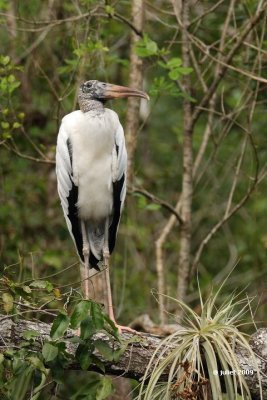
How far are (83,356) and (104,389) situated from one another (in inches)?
7.0

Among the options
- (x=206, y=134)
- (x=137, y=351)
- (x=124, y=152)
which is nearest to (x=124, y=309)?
(x=206, y=134)

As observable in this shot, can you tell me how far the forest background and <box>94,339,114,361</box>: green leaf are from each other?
1.93 meters

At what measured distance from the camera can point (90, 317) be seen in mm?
4578

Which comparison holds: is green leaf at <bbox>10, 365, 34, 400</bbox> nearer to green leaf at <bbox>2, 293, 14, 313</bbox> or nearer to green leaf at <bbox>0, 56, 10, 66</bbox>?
green leaf at <bbox>2, 293, 14, 313</bbox>

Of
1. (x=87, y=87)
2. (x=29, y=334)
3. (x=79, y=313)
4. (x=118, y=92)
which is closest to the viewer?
(x=79, y=313)

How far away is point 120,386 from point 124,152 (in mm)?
1721

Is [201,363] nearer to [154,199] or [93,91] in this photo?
[93,91]

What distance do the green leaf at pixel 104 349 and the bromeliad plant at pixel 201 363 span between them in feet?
0.61

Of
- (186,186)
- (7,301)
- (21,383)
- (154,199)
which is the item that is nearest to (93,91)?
(154,199)

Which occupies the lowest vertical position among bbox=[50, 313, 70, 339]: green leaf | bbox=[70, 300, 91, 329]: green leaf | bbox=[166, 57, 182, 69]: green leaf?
bbox=[50, 313, 70, 339]: green leaf

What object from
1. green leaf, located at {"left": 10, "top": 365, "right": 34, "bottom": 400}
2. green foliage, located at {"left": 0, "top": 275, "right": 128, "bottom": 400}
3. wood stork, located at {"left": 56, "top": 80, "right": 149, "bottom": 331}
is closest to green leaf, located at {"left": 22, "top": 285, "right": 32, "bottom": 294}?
green foliage, located at {"left": 0, "top": 275, "right": 128, "bottom": 400}

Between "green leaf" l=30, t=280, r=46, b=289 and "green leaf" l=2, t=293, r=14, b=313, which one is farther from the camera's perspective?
"green leaf" l=30, t=280, r=46, b=289

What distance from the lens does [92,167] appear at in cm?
640

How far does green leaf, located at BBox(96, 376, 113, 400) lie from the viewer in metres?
4.70
